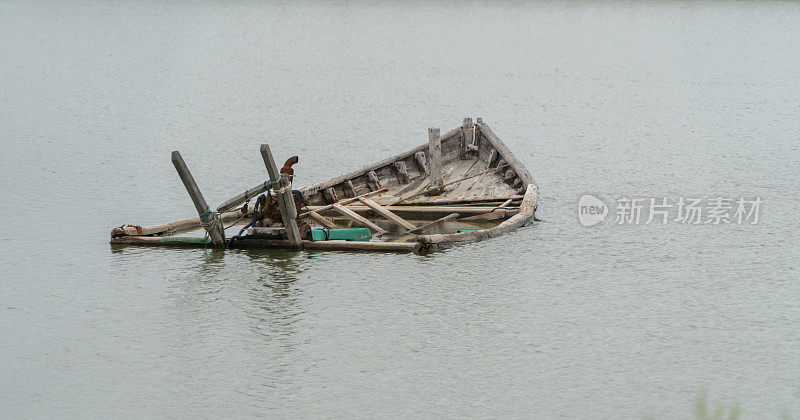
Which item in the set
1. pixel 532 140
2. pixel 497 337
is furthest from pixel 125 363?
pixel 532 140

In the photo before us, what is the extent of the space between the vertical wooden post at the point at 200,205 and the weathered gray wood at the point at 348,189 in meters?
2.99

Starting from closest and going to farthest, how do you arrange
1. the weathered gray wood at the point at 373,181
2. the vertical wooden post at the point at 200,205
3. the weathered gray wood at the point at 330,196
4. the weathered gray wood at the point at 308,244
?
the vertical wooden post at the point at 200,205 → the weathered gray wood at the point at 308,244 → the weathered gray wood at the point at 330,196 → the weathered gray wood at the point at 373,181

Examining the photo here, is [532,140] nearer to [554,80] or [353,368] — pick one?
[554,80]

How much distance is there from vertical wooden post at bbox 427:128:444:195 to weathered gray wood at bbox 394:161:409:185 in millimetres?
627

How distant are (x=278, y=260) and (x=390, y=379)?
4219 mm

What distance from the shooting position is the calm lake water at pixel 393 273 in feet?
32.2

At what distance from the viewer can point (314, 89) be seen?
36969 mm

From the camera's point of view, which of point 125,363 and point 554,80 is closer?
point 125,363

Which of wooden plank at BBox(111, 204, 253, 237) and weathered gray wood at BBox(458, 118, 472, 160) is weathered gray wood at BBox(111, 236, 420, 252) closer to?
wooden plank at BBox(111, 204, 253, 237)

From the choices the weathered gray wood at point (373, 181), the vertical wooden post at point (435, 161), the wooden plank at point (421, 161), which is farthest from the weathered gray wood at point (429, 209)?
the wooden plank at point (421, 161)

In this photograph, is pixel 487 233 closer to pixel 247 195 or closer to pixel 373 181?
pixel 373 181

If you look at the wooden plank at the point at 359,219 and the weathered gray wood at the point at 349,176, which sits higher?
the weathered gray wood at the point at 349,176

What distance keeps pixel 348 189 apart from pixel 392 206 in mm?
1090

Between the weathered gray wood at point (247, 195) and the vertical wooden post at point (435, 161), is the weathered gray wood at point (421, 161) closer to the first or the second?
the vertical wooden post at point (435, 161)
